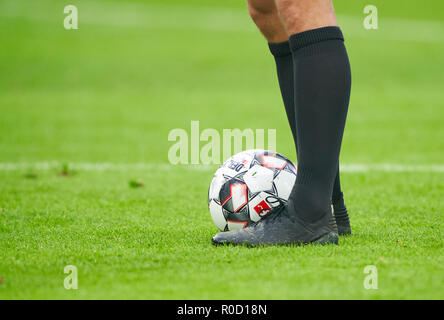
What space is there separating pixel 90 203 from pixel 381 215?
176cm

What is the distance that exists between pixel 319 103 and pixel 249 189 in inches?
24.4

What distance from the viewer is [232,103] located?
33.0ft

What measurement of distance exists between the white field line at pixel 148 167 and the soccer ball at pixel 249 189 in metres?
2.38

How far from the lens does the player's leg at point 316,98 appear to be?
259 cm

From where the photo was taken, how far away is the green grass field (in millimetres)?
2334

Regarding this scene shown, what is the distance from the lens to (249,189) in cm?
303

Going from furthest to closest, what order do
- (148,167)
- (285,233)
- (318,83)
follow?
(148,167)
(285,233)
(318,83)

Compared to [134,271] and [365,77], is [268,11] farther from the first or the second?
[365,77]

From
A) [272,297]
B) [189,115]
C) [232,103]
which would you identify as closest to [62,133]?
[189,115]
